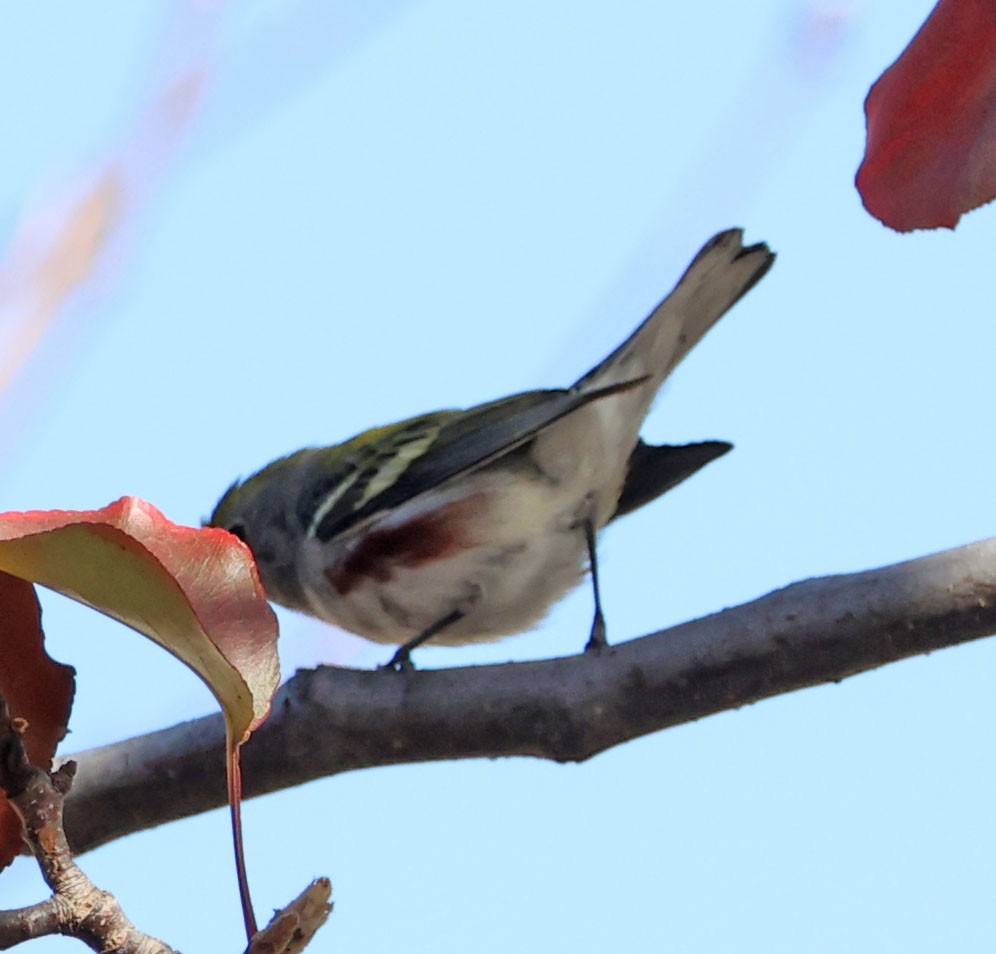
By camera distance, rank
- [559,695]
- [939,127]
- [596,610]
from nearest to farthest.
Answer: [939,127] < [559,695] < [596,610]

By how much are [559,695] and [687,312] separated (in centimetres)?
153

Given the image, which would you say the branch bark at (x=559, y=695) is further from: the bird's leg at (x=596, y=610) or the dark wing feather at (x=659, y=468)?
the dark wing feather at (x=659, y=468)

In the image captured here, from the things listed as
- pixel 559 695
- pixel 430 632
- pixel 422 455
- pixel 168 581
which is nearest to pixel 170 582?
pixel 168 581

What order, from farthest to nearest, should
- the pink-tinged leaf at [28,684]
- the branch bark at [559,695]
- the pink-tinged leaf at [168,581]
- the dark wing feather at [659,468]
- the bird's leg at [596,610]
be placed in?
the dark wing feather at [659,468] → the bird's leg at [596,610] → the branch bark at [559,695] → the pink-tinged leaf at [28,684] → the pink-tinged leaf at [168,581]

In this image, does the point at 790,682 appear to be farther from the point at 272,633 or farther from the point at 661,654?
the point at 272,633

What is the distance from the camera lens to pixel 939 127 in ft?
3.28

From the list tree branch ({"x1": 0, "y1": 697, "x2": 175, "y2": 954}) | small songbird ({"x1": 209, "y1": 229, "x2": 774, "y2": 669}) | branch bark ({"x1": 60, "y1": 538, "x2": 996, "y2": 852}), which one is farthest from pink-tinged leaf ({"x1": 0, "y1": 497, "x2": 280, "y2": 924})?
small songbird ({"x1": 209, "y1": 229, "x2": 774, "y2": 669})

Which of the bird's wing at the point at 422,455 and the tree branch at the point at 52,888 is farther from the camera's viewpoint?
the bird's wing at the point at 422,455

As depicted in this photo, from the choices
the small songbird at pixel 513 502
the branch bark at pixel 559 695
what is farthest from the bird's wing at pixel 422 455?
the branch bark at pixel 559 695

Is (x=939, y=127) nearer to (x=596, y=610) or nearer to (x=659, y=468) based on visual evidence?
(x=596, y=610)

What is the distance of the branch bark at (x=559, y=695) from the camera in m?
1.48

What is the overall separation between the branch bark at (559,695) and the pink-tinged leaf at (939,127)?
564mm

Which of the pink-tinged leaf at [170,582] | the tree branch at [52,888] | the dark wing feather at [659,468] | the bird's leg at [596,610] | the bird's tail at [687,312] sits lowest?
the tree branch at [52,888]

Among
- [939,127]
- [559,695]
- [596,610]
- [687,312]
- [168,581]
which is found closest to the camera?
[939,127]
